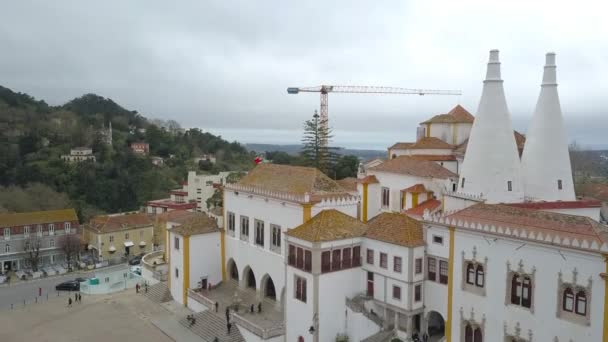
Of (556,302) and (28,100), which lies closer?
(556,302)

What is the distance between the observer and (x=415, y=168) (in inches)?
1102

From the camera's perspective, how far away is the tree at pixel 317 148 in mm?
53131

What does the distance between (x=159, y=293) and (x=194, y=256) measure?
15.9 ft

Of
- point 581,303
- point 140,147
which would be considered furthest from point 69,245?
point 140,147

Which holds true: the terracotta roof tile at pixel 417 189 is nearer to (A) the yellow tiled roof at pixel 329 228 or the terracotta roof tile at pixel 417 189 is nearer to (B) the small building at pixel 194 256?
(A) the yellow tiled roof at pixel 329 228

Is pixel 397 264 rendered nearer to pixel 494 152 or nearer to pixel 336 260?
pixel 336 260

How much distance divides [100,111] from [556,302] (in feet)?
411

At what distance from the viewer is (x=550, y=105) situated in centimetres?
2252

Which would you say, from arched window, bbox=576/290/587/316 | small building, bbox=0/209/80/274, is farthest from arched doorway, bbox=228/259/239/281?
small building, bbox=0/209/80/274

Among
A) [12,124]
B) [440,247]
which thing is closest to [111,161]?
[12,124]

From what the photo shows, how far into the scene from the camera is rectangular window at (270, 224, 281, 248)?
2653cm

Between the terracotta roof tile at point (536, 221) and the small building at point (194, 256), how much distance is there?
16301mm

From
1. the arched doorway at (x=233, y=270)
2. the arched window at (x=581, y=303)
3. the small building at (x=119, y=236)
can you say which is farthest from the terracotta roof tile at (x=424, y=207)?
the small building at (x=119, y=236)

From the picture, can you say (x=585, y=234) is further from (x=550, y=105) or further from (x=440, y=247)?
(x=550, y=105)
